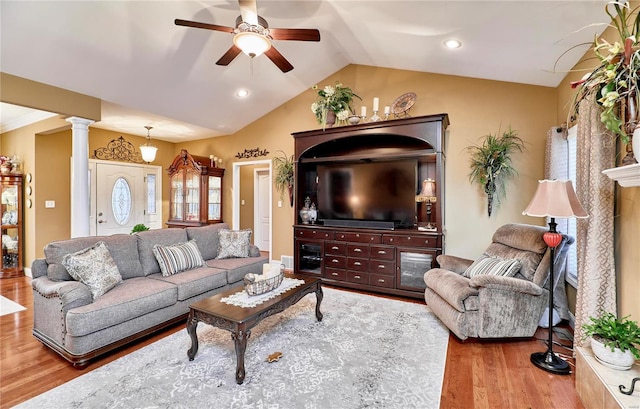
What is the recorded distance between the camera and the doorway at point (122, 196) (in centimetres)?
583

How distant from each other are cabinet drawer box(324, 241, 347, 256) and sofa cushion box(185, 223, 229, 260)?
1.62 meters

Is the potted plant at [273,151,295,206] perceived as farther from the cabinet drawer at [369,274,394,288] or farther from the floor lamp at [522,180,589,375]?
the floor lamp at [522,180,589,375]

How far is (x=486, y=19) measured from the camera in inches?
104

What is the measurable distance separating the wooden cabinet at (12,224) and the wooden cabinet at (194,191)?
2.40 meters

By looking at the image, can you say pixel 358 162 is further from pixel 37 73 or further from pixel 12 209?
pixel 12 209

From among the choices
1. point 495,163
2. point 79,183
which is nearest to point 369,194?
point 495,163

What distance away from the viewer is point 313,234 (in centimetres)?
472

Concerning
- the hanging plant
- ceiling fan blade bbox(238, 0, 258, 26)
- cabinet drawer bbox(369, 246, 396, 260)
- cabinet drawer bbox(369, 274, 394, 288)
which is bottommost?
cabinet drawer bbox(369, 274, 394, 288)

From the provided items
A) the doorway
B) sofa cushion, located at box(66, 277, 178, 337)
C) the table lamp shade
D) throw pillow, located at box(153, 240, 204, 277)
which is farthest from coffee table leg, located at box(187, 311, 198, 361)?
the doorway

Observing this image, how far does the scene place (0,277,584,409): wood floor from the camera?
200 cm

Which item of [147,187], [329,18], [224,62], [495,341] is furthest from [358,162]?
[147,187]

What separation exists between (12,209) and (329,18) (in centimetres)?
616

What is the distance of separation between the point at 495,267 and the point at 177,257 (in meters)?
3.44

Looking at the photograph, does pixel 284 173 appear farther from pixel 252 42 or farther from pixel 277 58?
pixel 252 42
